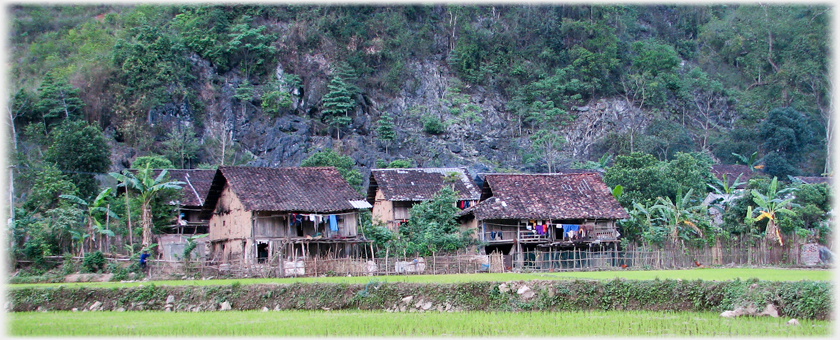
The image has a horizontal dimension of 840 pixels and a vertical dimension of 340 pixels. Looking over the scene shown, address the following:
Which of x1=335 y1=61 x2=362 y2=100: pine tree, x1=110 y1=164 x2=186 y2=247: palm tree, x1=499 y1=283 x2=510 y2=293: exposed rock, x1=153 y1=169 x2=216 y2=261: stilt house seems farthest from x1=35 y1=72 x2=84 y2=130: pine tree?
x1=499 y1=283 x2=510 y2=293: exposed rock

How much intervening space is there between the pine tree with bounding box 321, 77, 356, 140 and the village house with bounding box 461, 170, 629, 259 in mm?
21192

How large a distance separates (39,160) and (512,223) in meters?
30.3

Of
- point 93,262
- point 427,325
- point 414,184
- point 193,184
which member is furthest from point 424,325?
point 193,184

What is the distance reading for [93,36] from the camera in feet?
207

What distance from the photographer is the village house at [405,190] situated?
40312 millimetres

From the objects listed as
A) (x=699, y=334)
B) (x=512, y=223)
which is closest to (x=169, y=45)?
(x=512, y=223)

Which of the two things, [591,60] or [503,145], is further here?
[591,60]

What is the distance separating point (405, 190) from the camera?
134ft

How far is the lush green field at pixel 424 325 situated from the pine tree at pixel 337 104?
39640mm

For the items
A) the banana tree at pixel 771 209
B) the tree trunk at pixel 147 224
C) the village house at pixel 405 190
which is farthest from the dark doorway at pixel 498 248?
the tree trunk at pixel 147 224

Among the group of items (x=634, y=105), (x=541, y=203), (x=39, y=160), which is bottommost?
(x=541, y=203)

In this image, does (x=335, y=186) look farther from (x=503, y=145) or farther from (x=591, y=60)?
(x=591, y=60)

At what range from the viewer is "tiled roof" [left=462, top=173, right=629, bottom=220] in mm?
36625

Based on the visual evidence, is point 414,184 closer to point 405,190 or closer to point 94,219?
point 405,190
